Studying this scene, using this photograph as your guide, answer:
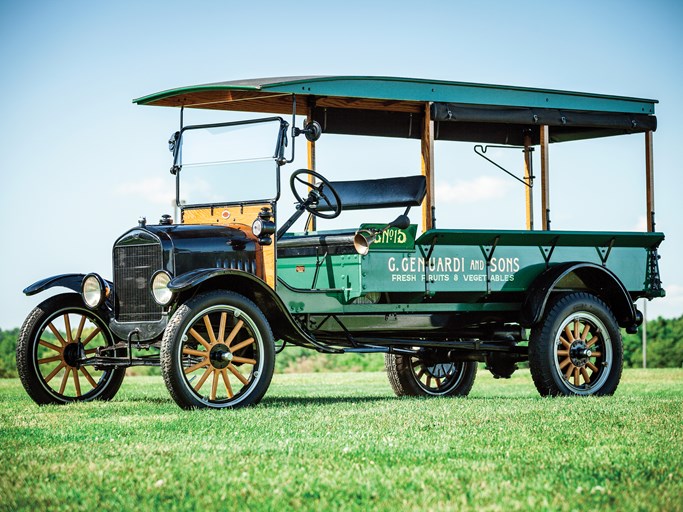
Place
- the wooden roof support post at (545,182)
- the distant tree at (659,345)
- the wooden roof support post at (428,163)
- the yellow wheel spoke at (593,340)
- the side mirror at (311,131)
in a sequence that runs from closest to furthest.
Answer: the side mirror at (311,131) < the wooden roof support post at (428,163) < the yellow wheel spoke at (593,340) < the wooden roof support post at (545,182) < the distant tree at (659,345)

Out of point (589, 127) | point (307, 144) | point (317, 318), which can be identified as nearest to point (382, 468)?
point (317, 318)

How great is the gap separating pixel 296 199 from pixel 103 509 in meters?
5.24

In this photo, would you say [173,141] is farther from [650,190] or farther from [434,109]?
[650,190]

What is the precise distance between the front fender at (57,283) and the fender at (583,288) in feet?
13.7

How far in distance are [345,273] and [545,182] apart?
2.57 m

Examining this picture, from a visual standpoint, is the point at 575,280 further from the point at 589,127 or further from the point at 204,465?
the point at 204,465

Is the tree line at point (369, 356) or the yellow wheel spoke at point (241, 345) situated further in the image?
the tree line at point (369, 356)

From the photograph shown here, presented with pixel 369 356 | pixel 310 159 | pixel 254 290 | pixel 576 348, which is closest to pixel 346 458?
pixel 254 290

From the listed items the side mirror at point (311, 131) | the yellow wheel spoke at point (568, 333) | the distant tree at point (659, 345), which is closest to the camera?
the side mirror at point (311, 131)

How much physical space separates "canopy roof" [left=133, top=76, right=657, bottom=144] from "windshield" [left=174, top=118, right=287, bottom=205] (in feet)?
0.93

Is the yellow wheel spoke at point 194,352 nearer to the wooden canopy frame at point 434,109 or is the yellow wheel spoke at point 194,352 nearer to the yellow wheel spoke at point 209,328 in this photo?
the yellow wheel spoke at point 209,328

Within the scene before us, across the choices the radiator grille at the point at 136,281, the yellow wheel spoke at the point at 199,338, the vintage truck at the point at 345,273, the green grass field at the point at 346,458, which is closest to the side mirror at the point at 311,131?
the vintage truck at the point at 345,273

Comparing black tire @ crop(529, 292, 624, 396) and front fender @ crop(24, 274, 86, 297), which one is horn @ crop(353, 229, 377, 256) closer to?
black tire @ crop(529, 292, 624, 396)

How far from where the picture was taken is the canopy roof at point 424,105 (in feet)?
31.3
